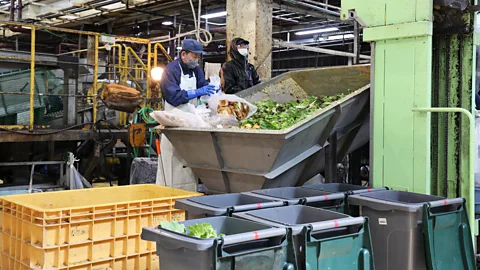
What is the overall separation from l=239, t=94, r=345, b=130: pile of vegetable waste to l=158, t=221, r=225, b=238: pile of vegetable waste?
1576mm

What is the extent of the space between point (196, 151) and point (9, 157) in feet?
16.0

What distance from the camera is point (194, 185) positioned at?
463cm

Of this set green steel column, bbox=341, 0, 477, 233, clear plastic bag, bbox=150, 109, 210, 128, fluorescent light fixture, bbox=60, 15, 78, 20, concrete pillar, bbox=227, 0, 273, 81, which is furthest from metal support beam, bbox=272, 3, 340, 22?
fluorescent light fixture, bbox=60, 15, 78, 20

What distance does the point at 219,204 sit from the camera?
3049 mm

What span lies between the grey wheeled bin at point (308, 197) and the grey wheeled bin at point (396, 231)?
0.12 meters

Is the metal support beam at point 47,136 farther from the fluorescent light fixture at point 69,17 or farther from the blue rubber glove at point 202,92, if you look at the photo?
the fluorescent light fixture at point 69,17

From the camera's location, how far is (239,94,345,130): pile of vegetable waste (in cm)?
390

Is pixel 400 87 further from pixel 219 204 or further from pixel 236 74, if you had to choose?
pixel 236 74

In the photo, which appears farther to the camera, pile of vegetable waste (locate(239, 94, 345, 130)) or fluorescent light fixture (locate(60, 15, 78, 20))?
fluorescent light fixture (locate(60, 15, 78, 20))

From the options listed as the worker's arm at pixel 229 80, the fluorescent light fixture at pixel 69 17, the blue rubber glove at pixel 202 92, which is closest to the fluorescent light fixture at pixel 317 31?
the fluorescent light fixture at pixel 69 17

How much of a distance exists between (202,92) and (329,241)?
8.49 feet

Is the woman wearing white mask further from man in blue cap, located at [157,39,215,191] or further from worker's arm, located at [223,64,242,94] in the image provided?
man in blue cap, located at [157,39,215,191]

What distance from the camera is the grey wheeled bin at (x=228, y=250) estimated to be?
208 centimetres

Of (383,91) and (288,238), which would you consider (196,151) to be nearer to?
(383,91)
